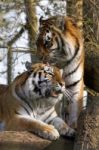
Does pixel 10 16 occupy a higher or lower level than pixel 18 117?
higher

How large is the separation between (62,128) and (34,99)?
0.74 ft

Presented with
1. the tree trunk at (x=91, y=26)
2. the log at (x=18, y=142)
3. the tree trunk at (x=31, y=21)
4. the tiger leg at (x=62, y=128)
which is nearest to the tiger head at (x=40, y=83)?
the tiger leg at (x=62, y=128)

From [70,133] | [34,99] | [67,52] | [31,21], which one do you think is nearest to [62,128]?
[70,133]

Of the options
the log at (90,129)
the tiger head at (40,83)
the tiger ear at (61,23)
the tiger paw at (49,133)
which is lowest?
the tiger paw at (49,133)

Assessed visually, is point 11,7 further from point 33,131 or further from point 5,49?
point 33,131

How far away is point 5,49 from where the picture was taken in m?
4.28

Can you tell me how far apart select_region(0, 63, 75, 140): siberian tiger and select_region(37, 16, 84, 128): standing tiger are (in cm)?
25

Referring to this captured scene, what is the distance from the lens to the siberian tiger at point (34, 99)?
8.75ft

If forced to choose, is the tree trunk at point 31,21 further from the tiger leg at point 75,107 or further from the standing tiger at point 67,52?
the tiger leg at point 75,107

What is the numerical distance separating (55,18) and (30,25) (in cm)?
112

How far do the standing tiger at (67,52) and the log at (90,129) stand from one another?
0.75m

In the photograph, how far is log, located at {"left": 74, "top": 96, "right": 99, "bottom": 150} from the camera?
220cm

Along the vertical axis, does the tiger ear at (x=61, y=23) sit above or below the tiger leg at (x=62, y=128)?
above

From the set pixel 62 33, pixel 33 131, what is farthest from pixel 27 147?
pixel 62 33
